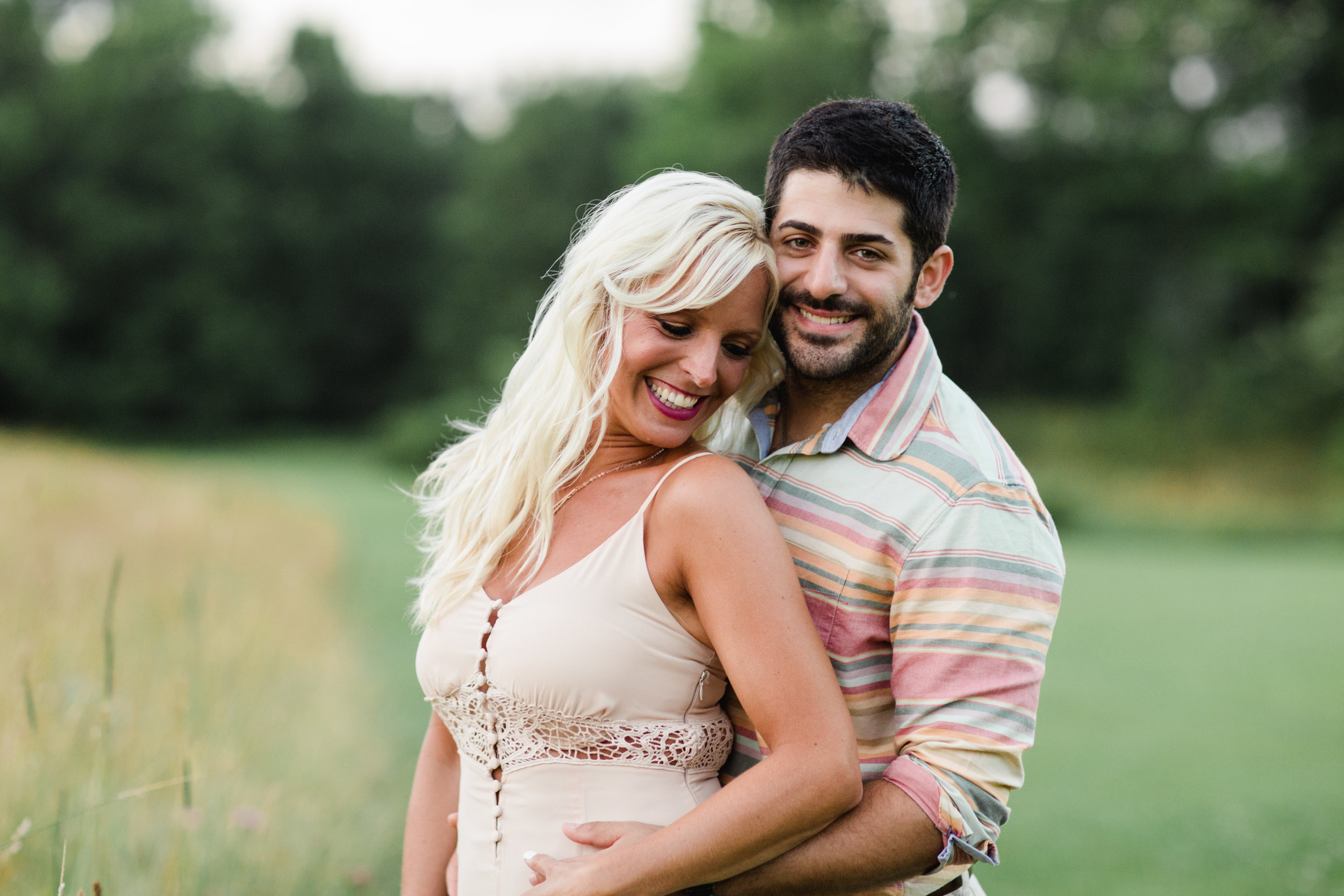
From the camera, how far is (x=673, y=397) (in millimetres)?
2143

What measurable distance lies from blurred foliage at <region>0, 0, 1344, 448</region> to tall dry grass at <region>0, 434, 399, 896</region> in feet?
69.0

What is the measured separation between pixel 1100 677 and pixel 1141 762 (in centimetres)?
212

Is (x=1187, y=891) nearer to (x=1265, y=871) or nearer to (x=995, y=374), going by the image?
(x=1265, y=871)

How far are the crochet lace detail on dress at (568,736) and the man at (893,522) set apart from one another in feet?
0.39

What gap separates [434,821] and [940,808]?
112 cm

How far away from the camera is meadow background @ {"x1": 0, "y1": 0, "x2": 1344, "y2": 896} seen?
4648 millimetres

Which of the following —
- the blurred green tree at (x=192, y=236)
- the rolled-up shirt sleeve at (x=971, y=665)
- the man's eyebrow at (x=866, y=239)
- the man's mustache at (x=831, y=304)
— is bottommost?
the rolled-up shirt sleeve at (x=971, y=665)

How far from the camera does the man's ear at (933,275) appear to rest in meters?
2.31

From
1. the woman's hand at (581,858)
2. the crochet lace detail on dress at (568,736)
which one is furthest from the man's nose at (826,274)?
the woman's hand at (581,858)

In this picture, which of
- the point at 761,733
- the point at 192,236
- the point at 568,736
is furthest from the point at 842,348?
the point at 192,236

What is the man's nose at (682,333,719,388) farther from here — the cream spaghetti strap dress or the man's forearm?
the man's forearm

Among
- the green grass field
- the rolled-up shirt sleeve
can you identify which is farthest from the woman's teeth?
the green grass field

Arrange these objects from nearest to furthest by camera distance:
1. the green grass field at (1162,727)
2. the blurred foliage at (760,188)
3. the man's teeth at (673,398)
A: the man's teeth at (673,398)
the green grass field at (1162,727)
the blurred foliage at (760,188)

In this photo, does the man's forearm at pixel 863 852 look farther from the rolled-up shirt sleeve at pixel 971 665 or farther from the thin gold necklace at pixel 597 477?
the thin gold necklace at pixel 597 477
